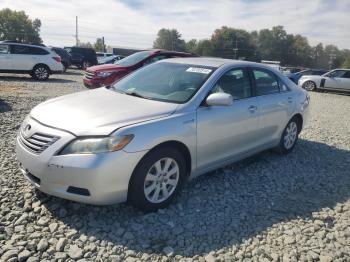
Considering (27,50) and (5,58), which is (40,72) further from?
(5,58)

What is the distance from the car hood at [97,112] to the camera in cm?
332

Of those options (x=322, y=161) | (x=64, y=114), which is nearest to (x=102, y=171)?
(x=64, y=114)

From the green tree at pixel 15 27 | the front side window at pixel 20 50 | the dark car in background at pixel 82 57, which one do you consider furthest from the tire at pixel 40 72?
the green tree at pixel 15 27

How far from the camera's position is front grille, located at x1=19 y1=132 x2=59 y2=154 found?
326 cm

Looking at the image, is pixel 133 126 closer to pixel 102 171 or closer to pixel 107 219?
pixel 102 171

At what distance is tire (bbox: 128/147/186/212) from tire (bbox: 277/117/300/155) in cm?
260

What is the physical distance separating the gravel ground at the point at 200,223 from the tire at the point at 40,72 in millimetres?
11358

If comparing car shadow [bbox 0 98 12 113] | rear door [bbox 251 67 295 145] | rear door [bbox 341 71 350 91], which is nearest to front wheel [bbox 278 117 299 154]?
rear door [bbox 251 67 295 145]

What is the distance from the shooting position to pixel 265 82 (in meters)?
5.36

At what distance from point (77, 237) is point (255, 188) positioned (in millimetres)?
2400

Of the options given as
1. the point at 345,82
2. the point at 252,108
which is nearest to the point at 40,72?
the point at 252,108

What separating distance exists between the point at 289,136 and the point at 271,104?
1.08 m

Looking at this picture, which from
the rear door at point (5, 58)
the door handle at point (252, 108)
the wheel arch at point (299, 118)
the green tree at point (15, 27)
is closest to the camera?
the door handle at point (252, 108)

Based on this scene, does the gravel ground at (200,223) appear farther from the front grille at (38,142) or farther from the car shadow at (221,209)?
the front grille at (38,142)
